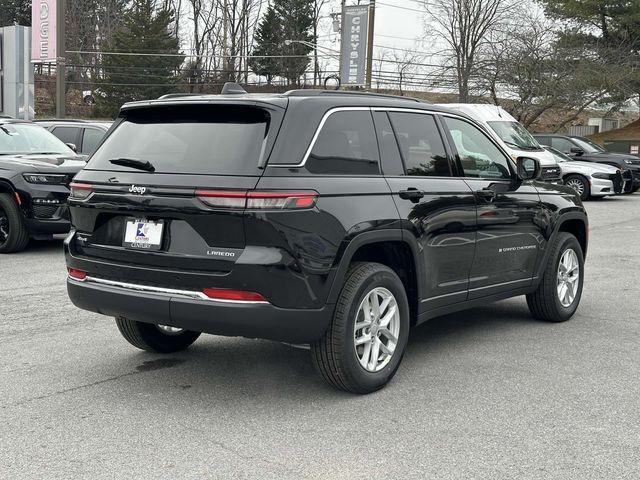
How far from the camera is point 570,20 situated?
4422 cm

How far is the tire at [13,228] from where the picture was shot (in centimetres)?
1012

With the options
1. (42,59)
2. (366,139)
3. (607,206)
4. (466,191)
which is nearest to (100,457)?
(366,139)

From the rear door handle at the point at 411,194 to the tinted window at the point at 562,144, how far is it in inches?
755

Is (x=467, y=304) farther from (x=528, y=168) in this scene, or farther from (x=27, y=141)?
(x=27, y=141)

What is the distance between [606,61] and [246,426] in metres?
37.8

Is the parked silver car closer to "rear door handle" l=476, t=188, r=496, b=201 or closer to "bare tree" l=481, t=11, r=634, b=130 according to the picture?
"bare tree" l=481, t=11, r=634, b=130

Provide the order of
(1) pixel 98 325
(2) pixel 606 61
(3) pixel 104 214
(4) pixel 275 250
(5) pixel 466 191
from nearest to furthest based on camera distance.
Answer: (4) pixel 275 250 < (3) pixel 104 214 < (5) pixel 466 191 < (1) pixel 98 325 < (2) pixel 606 61

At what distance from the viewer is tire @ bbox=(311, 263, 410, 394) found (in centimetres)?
446

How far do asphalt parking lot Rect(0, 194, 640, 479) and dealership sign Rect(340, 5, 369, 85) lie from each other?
85.7 ft

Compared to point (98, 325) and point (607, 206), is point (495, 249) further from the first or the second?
point (607, 206)

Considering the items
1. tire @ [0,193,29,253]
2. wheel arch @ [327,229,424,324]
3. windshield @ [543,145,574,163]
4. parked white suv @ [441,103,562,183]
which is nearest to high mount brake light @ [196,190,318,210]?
wheel arch @ [327,229,424,324]

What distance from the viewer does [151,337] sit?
17.9ft

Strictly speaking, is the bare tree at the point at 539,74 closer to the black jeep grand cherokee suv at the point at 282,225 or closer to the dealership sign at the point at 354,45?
the dealership sign at the point at 354,45

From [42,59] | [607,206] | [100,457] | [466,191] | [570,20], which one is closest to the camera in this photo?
[100,457]
